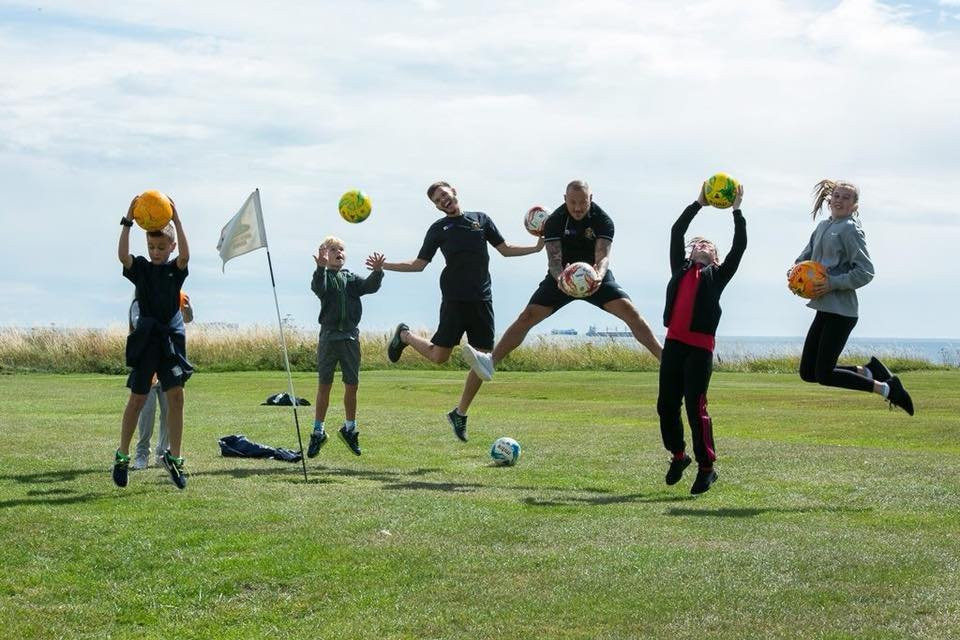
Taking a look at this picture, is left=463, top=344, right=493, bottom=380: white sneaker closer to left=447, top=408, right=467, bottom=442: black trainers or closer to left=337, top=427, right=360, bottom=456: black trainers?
left=447, top=408, right=467, bottom=442: black trainers

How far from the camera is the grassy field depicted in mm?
7797

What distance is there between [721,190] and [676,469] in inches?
104

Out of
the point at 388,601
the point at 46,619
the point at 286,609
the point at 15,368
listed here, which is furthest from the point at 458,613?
the point at 15,368

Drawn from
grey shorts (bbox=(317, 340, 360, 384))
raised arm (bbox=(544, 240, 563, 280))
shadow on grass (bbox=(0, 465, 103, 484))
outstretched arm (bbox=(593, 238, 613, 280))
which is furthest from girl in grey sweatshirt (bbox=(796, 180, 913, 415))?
shadow on grass (bbox=(0, 465, 103, 484))

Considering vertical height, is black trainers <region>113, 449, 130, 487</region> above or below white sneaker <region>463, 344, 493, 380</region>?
below

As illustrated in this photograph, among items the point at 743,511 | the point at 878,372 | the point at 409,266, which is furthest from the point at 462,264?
the point at 743,511

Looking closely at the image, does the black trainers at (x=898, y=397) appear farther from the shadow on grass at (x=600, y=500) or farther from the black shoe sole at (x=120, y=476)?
the black shoe sole at (x=120, y=476)

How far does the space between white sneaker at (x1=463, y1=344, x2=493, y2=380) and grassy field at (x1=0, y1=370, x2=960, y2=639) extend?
106 centimetres

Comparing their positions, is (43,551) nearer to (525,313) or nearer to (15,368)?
(525,313)

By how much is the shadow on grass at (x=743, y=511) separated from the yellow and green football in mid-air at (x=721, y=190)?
273cm

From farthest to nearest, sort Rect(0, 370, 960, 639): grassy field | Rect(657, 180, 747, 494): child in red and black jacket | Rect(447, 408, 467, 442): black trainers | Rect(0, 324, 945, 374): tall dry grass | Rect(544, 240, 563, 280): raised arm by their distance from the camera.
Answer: Rect(0, 324, 945, 374): tall dry grass < Rect(447, 408, 467, 442): black trainers < Rect(544, 240, 563, 280): raised arm < Rect(657, 180, 747, 494): child in red and black jacket < Rect(0, 370, 960, 639): grassy field

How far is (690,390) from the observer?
12.1m

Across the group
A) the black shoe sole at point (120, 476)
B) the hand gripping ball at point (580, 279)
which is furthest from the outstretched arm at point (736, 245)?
the black shoe sole at point (120, 476)

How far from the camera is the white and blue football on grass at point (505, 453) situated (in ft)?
48.2
